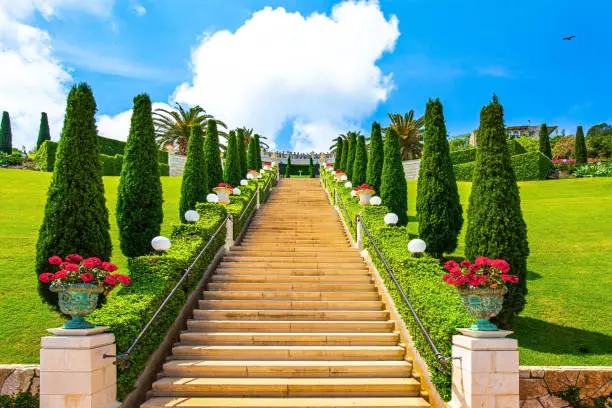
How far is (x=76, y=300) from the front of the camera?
6152 millimetres

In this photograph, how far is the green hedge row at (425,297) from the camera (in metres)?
6.67

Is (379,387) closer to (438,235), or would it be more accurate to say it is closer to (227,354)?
(227,354)

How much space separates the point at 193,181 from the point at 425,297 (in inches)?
460

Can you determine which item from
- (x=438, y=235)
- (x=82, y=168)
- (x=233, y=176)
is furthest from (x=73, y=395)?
(x=233, y=176)

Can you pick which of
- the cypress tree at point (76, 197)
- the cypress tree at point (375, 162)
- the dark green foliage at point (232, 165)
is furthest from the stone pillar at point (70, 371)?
the dark green foliage at point (232, 165)

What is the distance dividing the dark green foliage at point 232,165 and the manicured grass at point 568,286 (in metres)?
9.94

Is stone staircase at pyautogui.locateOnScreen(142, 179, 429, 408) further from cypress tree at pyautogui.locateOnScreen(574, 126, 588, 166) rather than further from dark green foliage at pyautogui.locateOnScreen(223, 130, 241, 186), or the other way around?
cypress tree at pyautogui.locateOnScreen(574, 126, 588, 166)

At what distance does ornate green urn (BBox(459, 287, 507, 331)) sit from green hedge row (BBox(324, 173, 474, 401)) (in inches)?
16.0

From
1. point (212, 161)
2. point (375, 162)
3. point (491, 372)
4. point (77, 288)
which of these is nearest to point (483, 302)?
point (491, 372)

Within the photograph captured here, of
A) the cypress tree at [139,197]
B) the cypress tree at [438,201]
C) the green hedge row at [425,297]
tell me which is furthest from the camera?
the cypress tree at [438,201]

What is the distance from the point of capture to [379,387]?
726 cm

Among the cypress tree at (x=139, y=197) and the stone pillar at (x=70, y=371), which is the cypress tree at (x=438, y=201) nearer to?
the cypress tree at (x=139, y=197)

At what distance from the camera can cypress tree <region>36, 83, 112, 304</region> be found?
9477 mm

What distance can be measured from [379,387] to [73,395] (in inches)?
171
